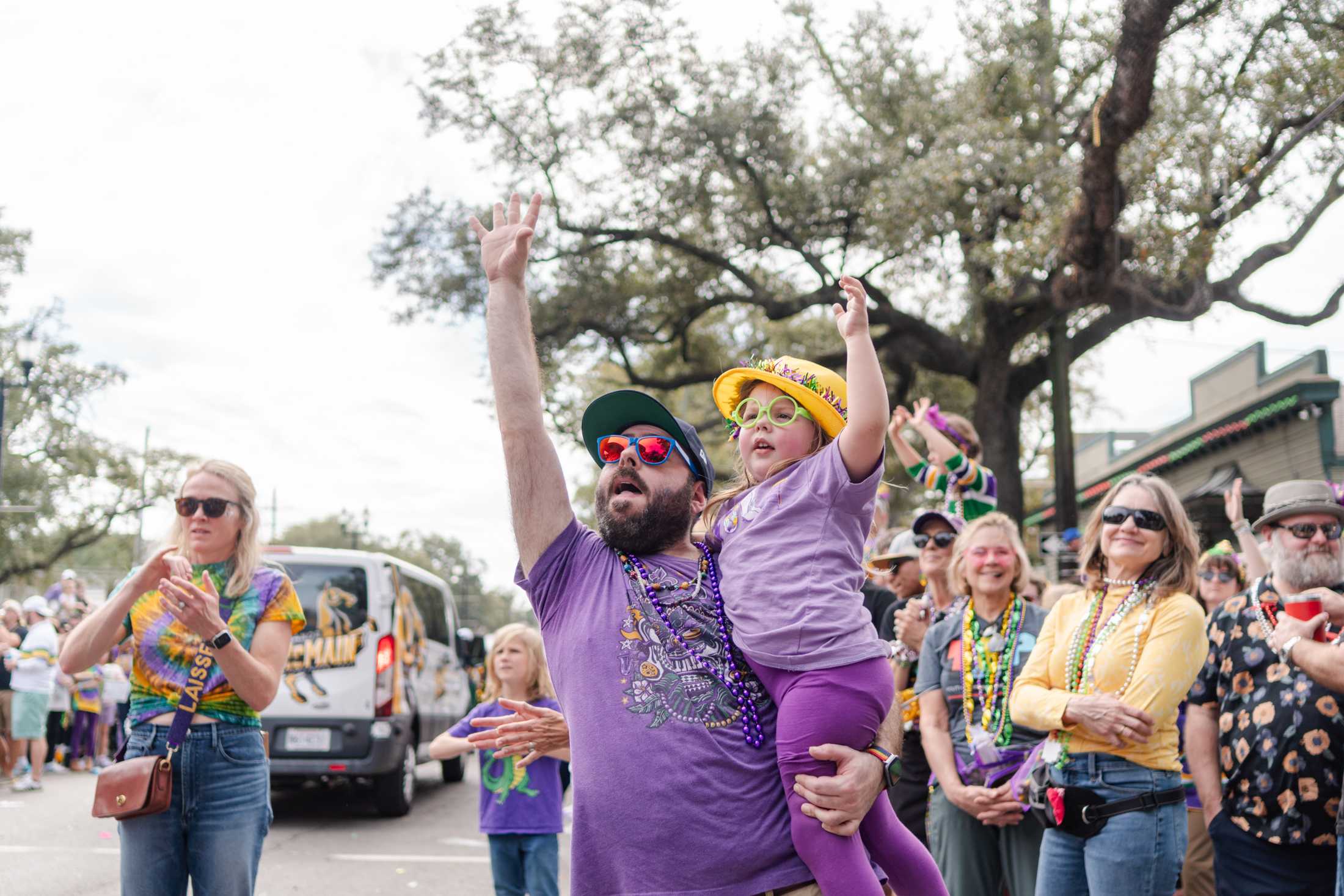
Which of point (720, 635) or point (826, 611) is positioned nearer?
point (826, 611)

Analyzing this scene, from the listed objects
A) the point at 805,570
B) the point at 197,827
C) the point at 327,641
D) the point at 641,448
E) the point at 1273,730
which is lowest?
the point at 197,827

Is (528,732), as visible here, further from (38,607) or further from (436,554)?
(436,554)

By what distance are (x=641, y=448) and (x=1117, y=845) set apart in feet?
7.43

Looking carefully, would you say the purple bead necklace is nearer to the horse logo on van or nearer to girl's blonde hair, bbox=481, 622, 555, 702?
girl's blonde hair, bbox=481, 622, 555, 702

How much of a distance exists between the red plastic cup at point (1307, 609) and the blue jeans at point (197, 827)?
3659 mm

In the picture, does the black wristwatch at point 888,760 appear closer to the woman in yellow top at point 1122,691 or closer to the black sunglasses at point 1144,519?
the woman in yellow top at point 1122,691

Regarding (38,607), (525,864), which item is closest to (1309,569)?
(525,864)

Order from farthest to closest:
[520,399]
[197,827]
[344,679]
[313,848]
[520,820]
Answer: [344,679] → [313,848] → [520,820] → [197,827] → [520,399]

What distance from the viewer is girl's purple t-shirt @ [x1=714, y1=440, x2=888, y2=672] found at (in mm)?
2391

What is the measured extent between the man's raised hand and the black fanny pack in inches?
Result: 103

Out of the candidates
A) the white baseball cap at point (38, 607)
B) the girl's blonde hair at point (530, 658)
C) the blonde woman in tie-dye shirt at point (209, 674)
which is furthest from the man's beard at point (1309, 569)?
the white baseball cap at point (38, 607)

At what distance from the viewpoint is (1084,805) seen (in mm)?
3805

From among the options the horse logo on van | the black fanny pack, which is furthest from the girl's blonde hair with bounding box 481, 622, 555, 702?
the horse logo on van

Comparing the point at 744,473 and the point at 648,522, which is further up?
the point at 744,473
